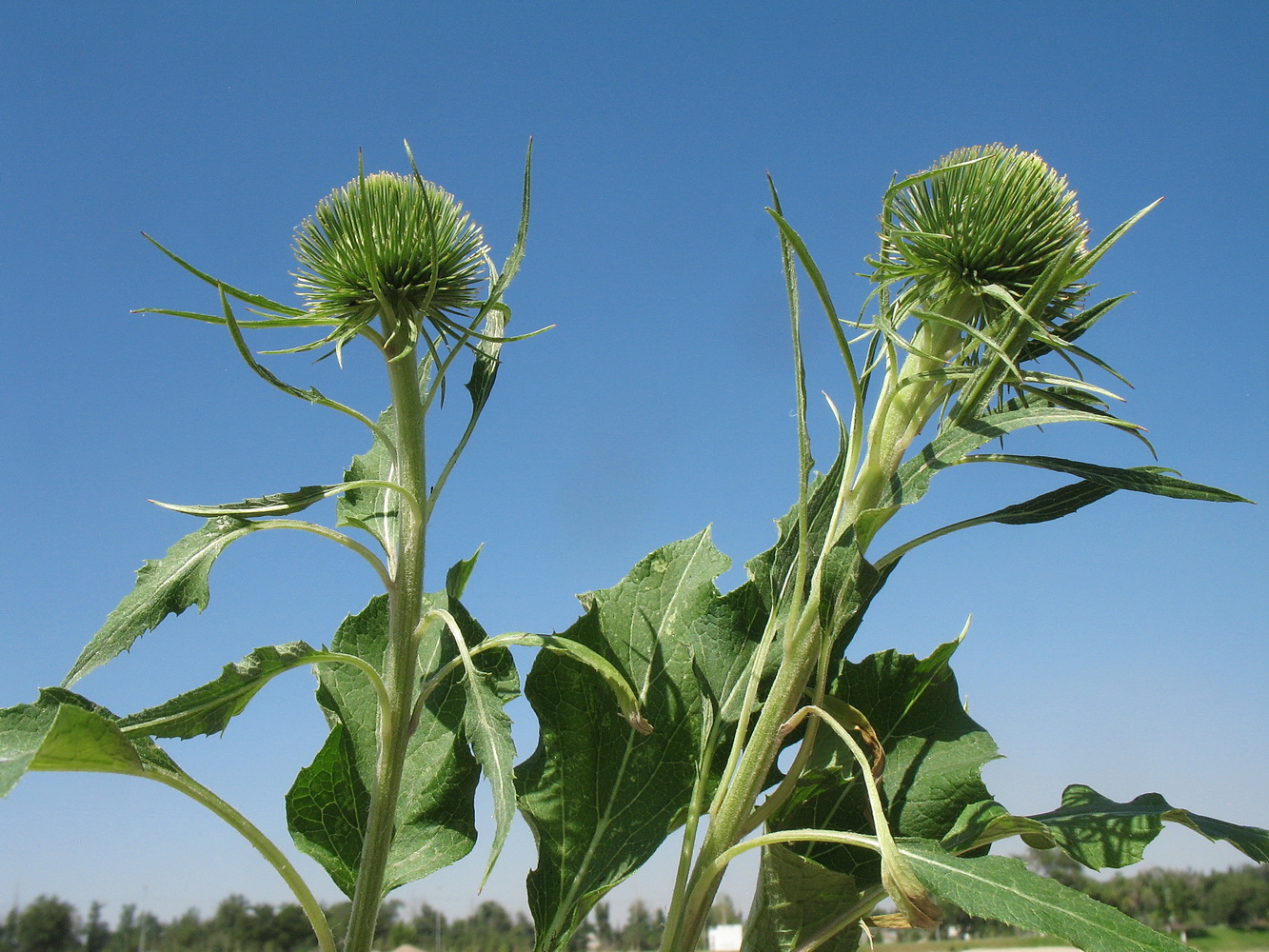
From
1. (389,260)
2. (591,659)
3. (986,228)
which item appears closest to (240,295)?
(389,260)

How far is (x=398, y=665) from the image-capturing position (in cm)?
152

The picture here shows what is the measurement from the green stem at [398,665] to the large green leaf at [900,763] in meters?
0.69

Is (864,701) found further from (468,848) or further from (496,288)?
(496,288)

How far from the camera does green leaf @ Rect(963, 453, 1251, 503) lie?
1394 mm

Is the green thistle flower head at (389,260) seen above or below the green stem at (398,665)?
above

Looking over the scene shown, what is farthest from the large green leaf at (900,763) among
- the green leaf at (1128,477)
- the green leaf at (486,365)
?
the green leaf at (486,365)

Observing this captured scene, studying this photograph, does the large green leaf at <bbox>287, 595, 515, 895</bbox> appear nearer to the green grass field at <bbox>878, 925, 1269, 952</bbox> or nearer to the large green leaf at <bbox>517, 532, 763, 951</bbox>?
the large green leaf at <bbox>517, 532, 763, 951</bbox>

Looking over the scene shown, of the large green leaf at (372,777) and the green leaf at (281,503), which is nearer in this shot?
the green leaf at (281,503)

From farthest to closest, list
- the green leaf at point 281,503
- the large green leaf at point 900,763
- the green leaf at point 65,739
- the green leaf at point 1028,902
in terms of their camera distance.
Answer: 1. the large green leaf at point 900,763
2. the green leaf at point 281,503
3. the green leaf at point 65,739
4. the green leaf at point 1028,902

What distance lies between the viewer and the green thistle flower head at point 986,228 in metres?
1.64

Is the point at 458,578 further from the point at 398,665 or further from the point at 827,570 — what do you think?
the point at 827,570

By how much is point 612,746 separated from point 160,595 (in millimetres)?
852

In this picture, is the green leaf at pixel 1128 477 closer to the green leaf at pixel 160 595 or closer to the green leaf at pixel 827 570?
the green leaf at pixel 827 570

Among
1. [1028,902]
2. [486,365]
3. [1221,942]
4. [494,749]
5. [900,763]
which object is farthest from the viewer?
[1221,942]
